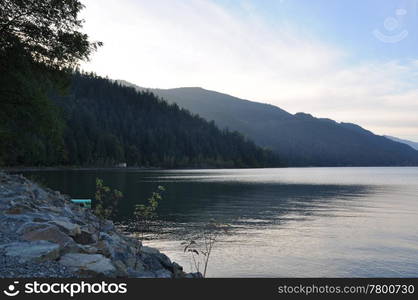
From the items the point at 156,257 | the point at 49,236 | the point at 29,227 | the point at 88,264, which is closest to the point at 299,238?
the point at 156,257

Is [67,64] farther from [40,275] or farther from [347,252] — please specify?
[347,252]

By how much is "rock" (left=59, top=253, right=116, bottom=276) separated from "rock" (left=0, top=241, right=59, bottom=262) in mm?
430

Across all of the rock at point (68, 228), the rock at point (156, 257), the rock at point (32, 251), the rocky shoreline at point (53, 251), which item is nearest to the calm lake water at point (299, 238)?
the rock at point (156, 257)

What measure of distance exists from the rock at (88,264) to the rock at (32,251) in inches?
16.9

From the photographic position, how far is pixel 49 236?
14961 mm

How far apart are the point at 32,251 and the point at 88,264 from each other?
179cm

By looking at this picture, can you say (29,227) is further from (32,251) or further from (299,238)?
(299,238)

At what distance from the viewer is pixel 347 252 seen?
32.0 metres

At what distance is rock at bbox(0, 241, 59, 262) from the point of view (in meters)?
12.4

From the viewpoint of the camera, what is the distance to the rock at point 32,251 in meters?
12.4

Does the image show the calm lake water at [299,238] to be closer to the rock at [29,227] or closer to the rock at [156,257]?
the rock at [156,257]

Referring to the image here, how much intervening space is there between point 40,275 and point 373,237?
114 ft

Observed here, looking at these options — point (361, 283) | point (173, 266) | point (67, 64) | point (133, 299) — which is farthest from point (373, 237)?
point (133, 299)

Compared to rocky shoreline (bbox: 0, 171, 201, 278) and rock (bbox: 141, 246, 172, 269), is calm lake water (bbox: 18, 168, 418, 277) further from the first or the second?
rocky shoreline (bbox: 0, 171, 201, 278)
